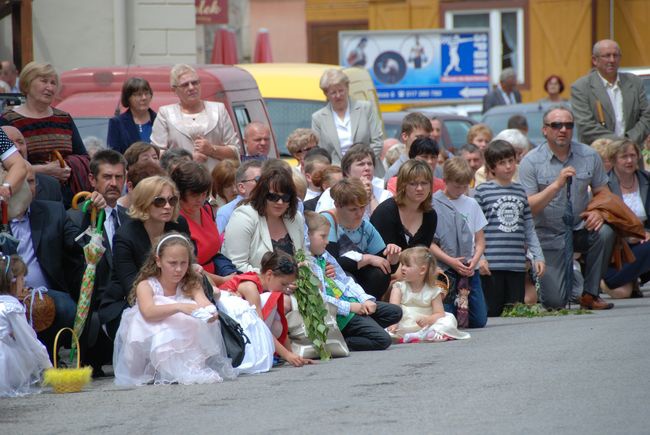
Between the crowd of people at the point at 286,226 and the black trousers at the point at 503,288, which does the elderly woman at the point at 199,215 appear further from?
the black trousers at the point at 503,288

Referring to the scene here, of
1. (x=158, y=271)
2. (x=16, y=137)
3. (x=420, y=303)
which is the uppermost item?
(x=16, y=137)

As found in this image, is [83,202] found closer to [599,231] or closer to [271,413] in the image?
[271,413]

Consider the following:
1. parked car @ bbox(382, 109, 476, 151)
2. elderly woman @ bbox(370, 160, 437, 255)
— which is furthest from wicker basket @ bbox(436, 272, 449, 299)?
parked car @ bbox(382, 109, 476, 151)

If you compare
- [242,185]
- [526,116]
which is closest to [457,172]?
[242,185]

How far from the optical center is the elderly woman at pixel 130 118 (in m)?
13.7

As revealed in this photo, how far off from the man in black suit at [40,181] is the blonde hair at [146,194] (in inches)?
40.0

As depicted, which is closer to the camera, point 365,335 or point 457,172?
point 365,335

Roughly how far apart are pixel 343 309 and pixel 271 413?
3350 millimetres

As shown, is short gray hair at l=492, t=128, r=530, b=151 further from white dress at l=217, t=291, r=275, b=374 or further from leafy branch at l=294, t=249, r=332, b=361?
white dress at l=217, t=291, r=275, b=374

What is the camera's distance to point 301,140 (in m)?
15.6

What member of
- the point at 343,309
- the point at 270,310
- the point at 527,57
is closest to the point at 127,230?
the point at 270,310

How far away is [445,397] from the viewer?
8.77m

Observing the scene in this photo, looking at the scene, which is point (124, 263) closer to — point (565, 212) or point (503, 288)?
point (503, 288)

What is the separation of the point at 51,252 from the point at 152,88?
5.35 meters
